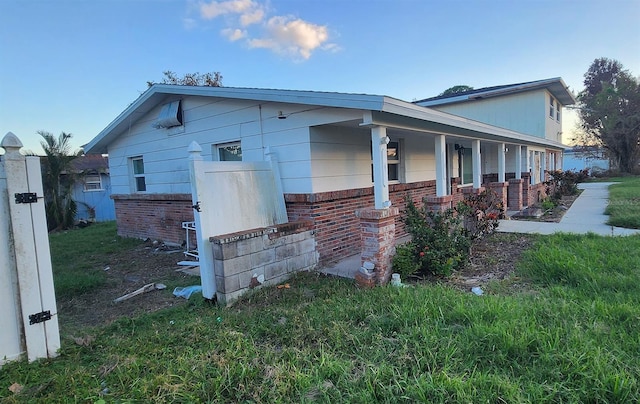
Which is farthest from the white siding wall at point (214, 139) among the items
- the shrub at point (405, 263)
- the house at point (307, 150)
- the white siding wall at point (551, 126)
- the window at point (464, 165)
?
the white siding wall at point (551, 126)

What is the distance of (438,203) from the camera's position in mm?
6008

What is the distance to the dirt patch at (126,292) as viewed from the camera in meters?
4.25

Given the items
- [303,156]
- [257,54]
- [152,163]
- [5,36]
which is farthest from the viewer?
[257,54]

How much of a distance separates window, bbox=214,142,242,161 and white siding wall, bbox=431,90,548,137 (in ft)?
50.5

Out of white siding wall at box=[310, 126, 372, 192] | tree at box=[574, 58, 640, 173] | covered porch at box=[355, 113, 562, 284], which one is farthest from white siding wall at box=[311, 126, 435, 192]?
tree at box=[574, 58, 640, 173]

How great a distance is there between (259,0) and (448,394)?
29.1ft

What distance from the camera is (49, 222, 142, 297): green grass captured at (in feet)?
17.6

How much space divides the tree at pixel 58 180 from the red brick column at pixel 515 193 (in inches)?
698

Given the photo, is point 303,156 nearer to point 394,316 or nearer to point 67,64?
point 394,316

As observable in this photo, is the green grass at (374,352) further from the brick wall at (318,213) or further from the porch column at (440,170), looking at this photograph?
the porch column at (440,170)

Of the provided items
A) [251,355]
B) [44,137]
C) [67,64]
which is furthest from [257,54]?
[251,355]

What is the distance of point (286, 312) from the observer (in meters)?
3.77

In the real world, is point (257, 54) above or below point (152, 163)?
above

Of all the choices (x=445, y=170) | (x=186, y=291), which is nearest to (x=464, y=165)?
(x=445, y=170)
